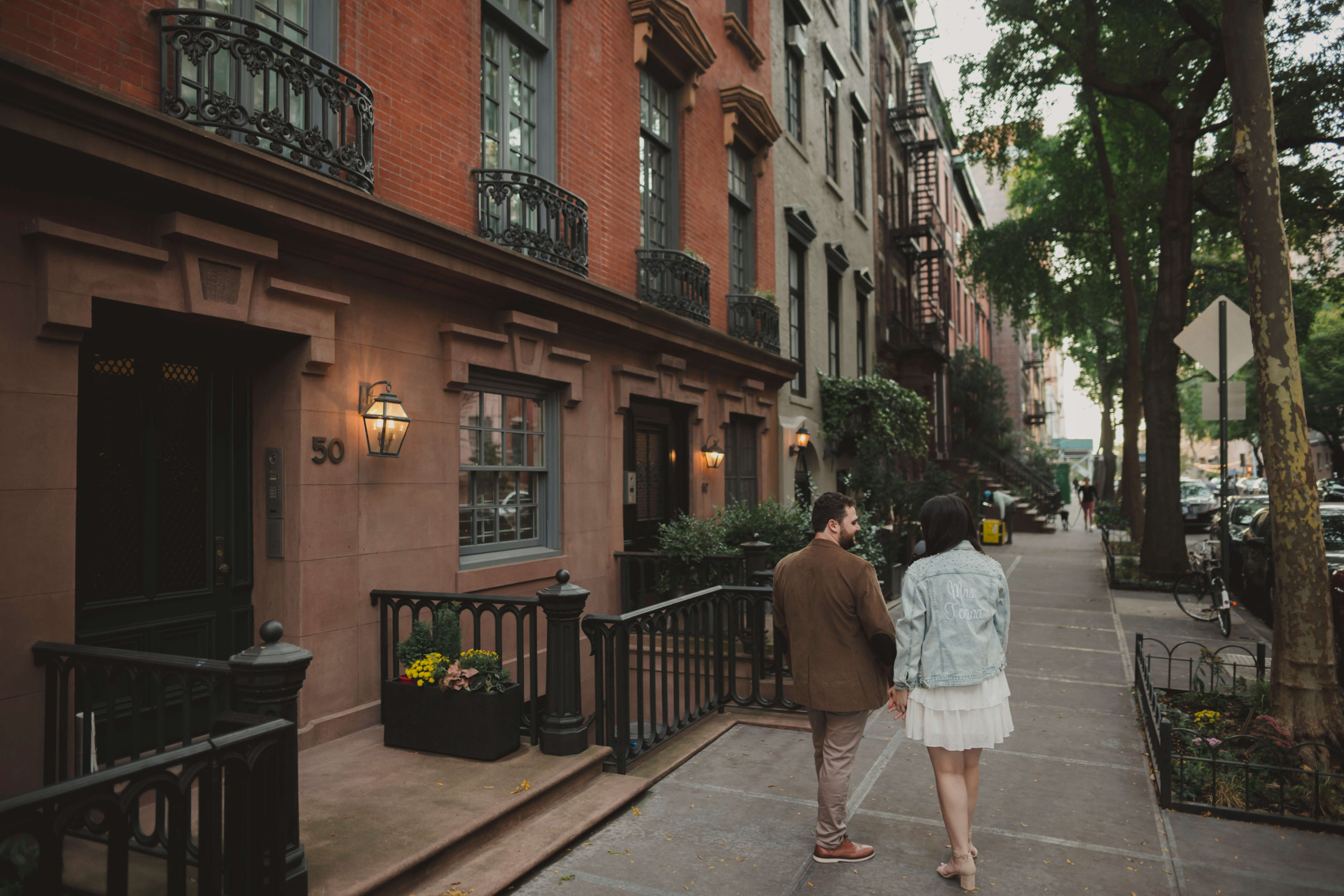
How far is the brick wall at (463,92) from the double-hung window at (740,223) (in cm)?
25

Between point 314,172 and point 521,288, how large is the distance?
7.99ft

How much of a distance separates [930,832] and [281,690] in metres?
3.63

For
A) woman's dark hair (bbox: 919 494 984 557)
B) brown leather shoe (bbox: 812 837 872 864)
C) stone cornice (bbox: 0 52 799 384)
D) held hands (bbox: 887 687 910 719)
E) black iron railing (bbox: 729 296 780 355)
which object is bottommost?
brown leather shoe (bbox: 812 837 872 864)

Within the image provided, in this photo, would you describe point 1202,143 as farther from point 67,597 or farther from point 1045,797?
point 67,597

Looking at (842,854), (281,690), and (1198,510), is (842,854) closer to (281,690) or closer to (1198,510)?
(281,690)

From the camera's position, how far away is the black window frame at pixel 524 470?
7.84 m

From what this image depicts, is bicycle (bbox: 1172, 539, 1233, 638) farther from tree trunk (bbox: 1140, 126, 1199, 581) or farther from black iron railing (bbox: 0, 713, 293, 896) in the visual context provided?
black iron railing (bbox: 0, 713, 293, 896)

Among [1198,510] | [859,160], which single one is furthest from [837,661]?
[1198,510]

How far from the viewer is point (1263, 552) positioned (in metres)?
12.3

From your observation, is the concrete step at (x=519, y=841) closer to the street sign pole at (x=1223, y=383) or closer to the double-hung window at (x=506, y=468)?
the double-hung window at (x=506, y=468)

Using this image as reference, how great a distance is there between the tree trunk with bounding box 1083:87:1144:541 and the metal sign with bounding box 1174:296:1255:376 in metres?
10.5

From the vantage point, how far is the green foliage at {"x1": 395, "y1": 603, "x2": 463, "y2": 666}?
5766 millimetres

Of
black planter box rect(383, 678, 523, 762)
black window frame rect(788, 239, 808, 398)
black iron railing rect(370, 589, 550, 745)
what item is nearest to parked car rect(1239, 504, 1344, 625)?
black window frame rect(788, 239, 808, 398)

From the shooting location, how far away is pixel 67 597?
4.50 metres
